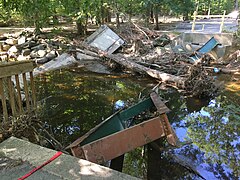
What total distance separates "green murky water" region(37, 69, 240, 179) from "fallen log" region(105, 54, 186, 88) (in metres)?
0.32

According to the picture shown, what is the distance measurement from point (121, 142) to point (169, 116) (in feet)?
9.16

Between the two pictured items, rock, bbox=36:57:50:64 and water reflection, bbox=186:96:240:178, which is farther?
rock, bbox=36:57:50:64

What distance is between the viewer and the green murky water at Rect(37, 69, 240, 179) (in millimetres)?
3896

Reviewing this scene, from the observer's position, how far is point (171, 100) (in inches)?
272

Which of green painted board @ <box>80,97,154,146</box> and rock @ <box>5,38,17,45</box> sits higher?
rock @ <box>5,38,17,45</box>

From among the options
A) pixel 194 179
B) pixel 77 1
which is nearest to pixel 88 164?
pixel 194 179

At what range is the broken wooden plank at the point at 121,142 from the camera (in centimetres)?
319

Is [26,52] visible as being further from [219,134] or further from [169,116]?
[219,134]

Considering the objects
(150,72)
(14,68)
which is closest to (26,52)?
(150,72)

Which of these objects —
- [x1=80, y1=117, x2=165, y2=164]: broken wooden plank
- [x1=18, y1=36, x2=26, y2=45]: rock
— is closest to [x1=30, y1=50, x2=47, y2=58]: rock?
[x1=18, y1=36, x2=26, y2=45]: rock

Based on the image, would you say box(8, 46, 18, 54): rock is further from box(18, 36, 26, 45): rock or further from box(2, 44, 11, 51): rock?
box(2, 44, 11, 51): rock

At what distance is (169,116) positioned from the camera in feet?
19.4

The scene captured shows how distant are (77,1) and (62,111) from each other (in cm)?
587

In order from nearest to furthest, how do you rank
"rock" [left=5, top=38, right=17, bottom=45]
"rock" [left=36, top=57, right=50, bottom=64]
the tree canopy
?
the tree canopy → "rock" [left=36, top=57, right=50, bottom=64] → "rock" [left=5, top=38, right=17, bottom=45]
